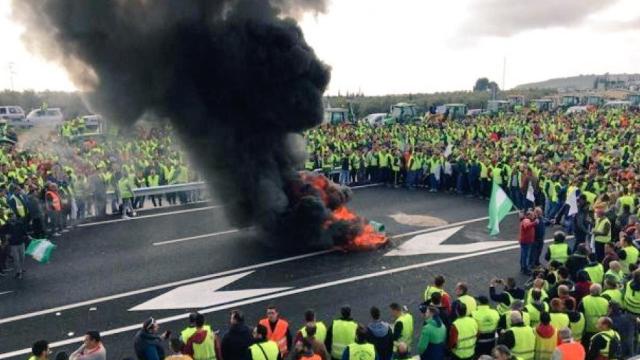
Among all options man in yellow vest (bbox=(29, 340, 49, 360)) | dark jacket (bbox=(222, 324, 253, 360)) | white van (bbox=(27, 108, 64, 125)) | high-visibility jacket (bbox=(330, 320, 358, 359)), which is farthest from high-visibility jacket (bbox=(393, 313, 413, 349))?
white van (bbox=(27, 108, 64, 125))

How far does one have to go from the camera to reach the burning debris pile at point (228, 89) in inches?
545

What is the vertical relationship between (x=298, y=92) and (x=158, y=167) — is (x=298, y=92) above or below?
above

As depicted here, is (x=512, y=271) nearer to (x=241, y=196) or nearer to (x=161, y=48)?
(x=241, y=196)

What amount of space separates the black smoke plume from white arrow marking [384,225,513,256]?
2.15 meters

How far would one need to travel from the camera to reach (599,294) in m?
7.65

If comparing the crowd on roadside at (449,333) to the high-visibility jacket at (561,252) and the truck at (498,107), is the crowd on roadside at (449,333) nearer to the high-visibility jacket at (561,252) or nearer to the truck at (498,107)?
the high-visibility jacket at (561,252)

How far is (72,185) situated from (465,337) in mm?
14067

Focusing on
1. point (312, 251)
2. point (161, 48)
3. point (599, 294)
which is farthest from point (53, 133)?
point (599, 294)

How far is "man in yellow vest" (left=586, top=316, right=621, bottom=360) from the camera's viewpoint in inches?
259

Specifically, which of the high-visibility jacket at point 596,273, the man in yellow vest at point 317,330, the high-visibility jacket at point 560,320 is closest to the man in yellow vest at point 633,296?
the high-visibility jacket at point 596,273

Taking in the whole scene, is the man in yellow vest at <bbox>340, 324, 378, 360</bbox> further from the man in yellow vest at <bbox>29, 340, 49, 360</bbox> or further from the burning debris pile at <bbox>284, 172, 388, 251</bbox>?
the burning debris pile at <bbox>284, 172, 388, 251</bbox>

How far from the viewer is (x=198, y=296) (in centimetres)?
1121

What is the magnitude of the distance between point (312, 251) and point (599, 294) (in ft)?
24.6

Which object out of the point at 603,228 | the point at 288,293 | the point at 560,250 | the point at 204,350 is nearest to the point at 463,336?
the point at 204,350
